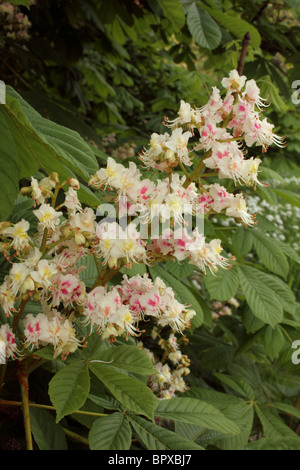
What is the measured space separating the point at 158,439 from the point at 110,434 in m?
0.09

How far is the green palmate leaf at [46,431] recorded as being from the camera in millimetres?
664

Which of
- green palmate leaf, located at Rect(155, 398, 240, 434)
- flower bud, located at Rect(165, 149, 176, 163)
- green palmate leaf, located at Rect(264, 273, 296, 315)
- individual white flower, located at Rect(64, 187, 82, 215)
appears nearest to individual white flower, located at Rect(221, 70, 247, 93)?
flower bud, located at Rect(165, 149, 176, 163)

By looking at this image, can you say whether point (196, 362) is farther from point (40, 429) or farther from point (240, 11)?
point (240, 11)

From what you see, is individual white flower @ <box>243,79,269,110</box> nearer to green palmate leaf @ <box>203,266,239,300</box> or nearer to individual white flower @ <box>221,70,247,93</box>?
individual white flower @ <box>221,70,247,93</box>

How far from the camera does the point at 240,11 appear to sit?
1905 millimetres

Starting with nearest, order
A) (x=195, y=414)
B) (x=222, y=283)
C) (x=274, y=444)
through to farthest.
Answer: (x=195, y=414) < (x=274, y=444) < (x=222, y=283)

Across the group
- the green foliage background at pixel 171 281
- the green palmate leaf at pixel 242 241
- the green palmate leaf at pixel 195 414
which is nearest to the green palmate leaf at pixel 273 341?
the green foliage background at pixel 171 281

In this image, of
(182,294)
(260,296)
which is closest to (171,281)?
(182,294)

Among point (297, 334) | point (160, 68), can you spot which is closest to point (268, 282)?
point (297, 334)

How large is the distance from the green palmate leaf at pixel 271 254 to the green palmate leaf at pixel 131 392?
2.22 ft

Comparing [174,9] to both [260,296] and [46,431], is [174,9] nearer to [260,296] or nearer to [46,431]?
[260,296]

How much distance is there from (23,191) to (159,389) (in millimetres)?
769

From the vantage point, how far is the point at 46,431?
69 cm

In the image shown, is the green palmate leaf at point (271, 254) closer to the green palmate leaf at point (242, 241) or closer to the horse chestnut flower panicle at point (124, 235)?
the green palmate leaf at point (242, 241)
